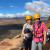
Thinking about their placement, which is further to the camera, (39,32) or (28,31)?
(28,31)

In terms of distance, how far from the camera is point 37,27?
3.33m

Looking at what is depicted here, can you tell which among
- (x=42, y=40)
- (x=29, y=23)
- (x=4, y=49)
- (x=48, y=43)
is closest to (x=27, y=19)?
(x=29, y=23)

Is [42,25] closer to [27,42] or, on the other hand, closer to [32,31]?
[32,31]

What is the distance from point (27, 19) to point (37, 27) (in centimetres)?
54

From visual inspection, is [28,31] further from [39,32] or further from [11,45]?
[11,45]

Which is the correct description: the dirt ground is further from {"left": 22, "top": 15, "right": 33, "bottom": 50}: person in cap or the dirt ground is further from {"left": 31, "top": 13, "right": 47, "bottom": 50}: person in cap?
{"left": 31, "top": 13, "right": 47, "bottom": 50}: person in cap

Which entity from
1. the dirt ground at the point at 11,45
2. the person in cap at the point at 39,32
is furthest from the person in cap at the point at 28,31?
the dirt ground at the point at 11,45

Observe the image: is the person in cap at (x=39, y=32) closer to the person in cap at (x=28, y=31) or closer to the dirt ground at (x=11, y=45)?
the person in cap at (x=28, y=31)

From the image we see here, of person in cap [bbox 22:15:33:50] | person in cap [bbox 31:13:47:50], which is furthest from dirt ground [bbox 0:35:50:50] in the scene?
person in cap [bbox 31:13:47:50]

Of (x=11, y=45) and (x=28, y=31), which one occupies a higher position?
(x=28, y=31)

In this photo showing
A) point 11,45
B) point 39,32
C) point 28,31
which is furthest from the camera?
point 11,45

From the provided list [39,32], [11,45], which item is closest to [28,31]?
[39,32]

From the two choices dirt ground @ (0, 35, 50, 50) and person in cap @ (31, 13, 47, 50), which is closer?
person in cap @ (31, 13, 47, 50)

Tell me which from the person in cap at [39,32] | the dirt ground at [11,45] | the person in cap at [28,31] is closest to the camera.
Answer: the person in cap at [39,32]
